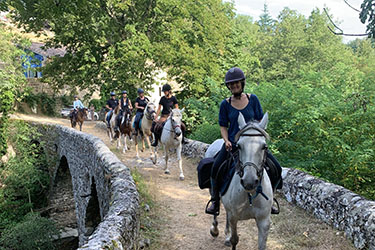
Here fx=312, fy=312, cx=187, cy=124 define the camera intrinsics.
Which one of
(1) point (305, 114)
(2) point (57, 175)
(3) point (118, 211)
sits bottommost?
(2) point (57, 175)

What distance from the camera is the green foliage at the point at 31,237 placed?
15.6 metres

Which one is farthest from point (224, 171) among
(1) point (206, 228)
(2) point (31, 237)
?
(2) point (31, 237)

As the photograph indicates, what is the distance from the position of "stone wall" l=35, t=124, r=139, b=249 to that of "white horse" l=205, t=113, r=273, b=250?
4.87 ft

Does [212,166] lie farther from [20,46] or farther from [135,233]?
[20,46]

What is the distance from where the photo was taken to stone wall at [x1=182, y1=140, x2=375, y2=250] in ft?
15.0

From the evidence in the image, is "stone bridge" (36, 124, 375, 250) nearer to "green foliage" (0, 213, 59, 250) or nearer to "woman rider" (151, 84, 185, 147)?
"woman rider" (151, 84, 185, 147)

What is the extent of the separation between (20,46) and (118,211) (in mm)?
26142

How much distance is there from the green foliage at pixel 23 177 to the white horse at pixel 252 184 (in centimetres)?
2059

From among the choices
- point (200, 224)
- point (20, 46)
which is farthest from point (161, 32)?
point (200, 224)

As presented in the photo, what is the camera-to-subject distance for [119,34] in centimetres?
2122

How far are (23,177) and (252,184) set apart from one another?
22.7 m

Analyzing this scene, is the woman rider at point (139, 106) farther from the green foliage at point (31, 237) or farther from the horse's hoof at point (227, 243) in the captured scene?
the horse's hoof at point (227, 243)

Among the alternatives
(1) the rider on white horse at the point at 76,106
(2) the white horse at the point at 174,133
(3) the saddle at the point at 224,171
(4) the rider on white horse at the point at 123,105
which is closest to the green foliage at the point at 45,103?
(1) the rider on white horse at the point at 76,106

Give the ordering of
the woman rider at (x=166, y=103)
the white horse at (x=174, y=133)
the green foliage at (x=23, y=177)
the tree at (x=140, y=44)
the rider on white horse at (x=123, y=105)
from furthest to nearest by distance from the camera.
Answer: the green foliage at (x=23, y=177)
the tree at (x=140, y=44)
the rider on white horse at (x=123, y=105)
the woman rider at (x=166, y=103)
the white horse at (x=174, y=133)
